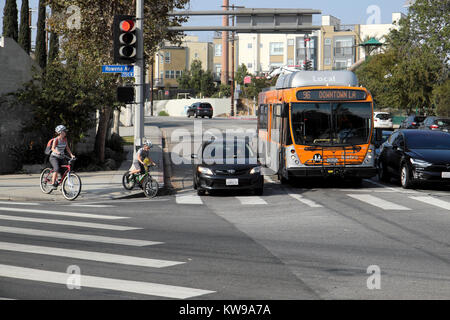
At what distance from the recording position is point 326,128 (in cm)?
1895

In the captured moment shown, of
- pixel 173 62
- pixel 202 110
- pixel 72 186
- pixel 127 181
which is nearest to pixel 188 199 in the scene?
pixel 127 181

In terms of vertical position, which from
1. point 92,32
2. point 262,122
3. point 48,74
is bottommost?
point 262,122

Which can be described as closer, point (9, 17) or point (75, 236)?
point (75, 236)

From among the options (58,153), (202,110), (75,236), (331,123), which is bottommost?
(75,236)

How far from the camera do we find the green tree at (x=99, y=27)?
72.8 feet

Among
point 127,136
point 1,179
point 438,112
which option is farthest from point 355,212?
point 438,112

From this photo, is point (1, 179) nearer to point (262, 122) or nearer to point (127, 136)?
point (262, 122)

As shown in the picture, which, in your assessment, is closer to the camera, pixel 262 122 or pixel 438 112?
pixel 262 122

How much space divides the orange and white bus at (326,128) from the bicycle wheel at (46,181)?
6563mm

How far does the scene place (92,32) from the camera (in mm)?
22672

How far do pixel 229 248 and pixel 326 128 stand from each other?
952cm

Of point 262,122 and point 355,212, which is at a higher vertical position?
point 262,122

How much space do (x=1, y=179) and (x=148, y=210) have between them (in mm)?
7284

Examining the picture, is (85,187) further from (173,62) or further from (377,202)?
(173,62)
